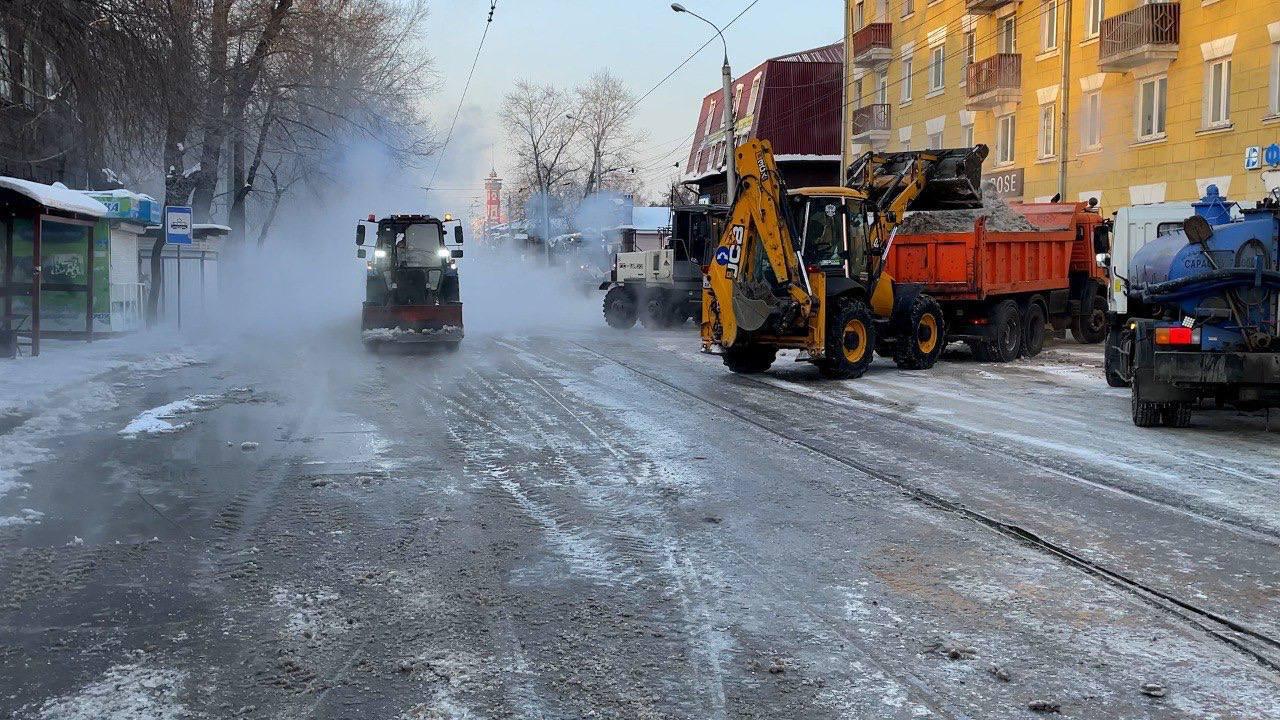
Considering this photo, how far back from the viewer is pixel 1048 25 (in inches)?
1297

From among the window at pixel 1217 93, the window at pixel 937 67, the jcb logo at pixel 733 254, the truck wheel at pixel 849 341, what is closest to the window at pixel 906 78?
the window at pixel 937 67

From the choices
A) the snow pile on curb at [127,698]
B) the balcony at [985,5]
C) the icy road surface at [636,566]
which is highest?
the balcony at [985,5]

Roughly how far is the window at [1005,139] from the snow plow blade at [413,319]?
1842cm

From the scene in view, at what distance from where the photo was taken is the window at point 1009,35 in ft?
115

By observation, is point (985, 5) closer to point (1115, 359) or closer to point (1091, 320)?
point (1091, 320)

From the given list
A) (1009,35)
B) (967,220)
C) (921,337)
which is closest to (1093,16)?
(1009,35)

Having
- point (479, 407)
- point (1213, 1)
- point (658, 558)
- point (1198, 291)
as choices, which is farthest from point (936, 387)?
point (1213, 1)

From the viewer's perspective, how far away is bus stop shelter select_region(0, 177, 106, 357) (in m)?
18.1

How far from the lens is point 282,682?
4688 millimetres

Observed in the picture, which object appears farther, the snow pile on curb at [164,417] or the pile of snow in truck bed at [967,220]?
the pile of snow in truck bed at [967,220]

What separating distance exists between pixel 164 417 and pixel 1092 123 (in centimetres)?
2478

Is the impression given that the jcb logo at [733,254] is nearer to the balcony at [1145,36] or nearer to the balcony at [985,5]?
the balcony at [1145,36]

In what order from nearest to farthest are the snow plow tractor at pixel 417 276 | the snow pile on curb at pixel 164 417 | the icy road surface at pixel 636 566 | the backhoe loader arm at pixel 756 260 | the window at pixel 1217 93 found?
1. the icy road surface at pixel 636 566
2. the snow pile on curb at pixel 164 417
3. the backhoe loader arm at pixel 756 260
4. the snow plow tractor at pixel 417 276
5. the window at pixel 1217 93

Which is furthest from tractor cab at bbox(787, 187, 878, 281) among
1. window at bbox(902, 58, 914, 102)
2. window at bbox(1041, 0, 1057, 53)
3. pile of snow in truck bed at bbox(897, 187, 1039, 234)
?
window at bbox(902, 58, 914, 102)
